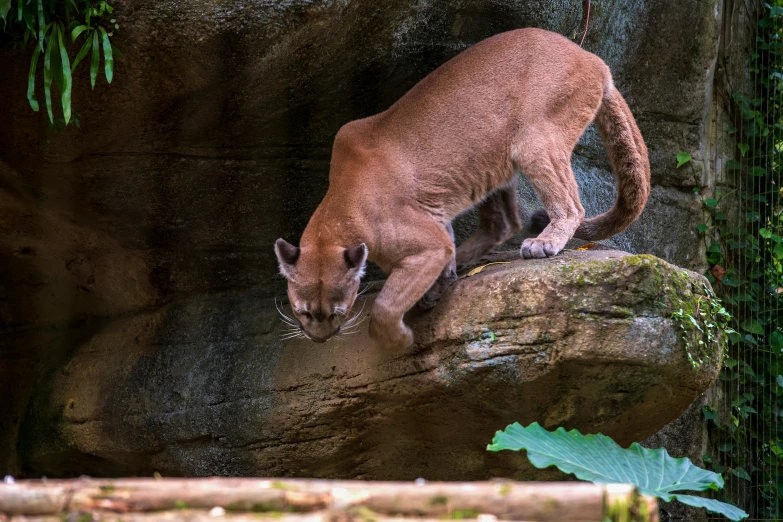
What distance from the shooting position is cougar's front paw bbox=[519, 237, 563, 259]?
5145 millimetres

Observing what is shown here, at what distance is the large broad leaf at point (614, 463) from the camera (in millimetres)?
3545

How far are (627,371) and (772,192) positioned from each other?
3635mm

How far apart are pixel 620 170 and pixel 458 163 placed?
1147mm

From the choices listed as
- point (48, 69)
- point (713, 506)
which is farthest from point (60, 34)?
point (713, 506)

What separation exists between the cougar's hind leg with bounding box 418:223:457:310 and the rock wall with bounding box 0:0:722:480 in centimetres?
141

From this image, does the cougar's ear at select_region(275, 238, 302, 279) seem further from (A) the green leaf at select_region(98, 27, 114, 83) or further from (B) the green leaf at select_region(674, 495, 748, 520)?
(B) the green leaf at select_region(674, 495, 748, 520)

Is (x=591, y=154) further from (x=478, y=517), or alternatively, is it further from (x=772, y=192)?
(x=478, y=517)

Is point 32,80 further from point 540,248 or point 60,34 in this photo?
point 540,248

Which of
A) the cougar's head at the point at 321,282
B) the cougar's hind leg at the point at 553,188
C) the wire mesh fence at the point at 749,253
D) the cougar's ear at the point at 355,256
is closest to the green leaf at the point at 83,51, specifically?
the cougar's head at the point at 321,282

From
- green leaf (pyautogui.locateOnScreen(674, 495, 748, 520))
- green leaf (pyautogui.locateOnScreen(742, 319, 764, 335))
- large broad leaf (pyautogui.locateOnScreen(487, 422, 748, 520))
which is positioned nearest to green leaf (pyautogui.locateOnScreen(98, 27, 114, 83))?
large broad leaf (pyautogui.locateOnScreen(487, 422, 748, 520))

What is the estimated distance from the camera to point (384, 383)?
519cm

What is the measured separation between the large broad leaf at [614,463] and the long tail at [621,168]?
2.05m

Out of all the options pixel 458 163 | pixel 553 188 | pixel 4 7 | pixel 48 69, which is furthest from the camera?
pixel 458 163

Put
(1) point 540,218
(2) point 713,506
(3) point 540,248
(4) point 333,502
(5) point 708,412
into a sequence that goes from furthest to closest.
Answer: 1. (5) point 708,412
2. (1) point 540,218
3. (3) point 540,248
4. (2) point 713,506
5. (4) point 333,502
